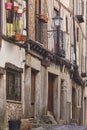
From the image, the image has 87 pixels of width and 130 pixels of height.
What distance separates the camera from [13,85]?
64.7 ft

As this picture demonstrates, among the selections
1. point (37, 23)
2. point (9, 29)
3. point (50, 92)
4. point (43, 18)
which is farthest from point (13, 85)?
point (50, 92)

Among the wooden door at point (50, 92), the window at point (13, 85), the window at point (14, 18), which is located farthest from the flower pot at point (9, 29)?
the wooden door at point (50, 92)

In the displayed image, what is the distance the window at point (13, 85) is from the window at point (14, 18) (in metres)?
1.25

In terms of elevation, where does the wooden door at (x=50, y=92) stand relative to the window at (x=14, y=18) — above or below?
below

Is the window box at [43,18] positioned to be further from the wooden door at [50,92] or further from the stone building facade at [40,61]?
the wooden door at [50,92]

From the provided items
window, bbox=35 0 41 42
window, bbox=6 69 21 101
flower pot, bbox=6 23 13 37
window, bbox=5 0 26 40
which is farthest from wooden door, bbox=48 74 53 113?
flower pot, bbox=6 23 13 37

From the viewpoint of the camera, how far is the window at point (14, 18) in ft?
61.2

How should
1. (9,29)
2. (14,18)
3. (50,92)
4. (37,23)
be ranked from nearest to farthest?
1. (9,29)
2. (14,18)
3. (37,23)
4. (50,92)

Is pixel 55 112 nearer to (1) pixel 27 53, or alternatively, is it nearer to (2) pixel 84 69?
(1) pixel 27 53

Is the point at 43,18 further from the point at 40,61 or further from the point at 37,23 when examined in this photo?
the point at 40,61

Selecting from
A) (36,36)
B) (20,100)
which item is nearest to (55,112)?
(36,36)

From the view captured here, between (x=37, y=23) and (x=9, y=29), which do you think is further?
(x=37, y=23)

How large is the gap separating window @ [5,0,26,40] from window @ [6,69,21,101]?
125 cm

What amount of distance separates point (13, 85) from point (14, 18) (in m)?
2.22
